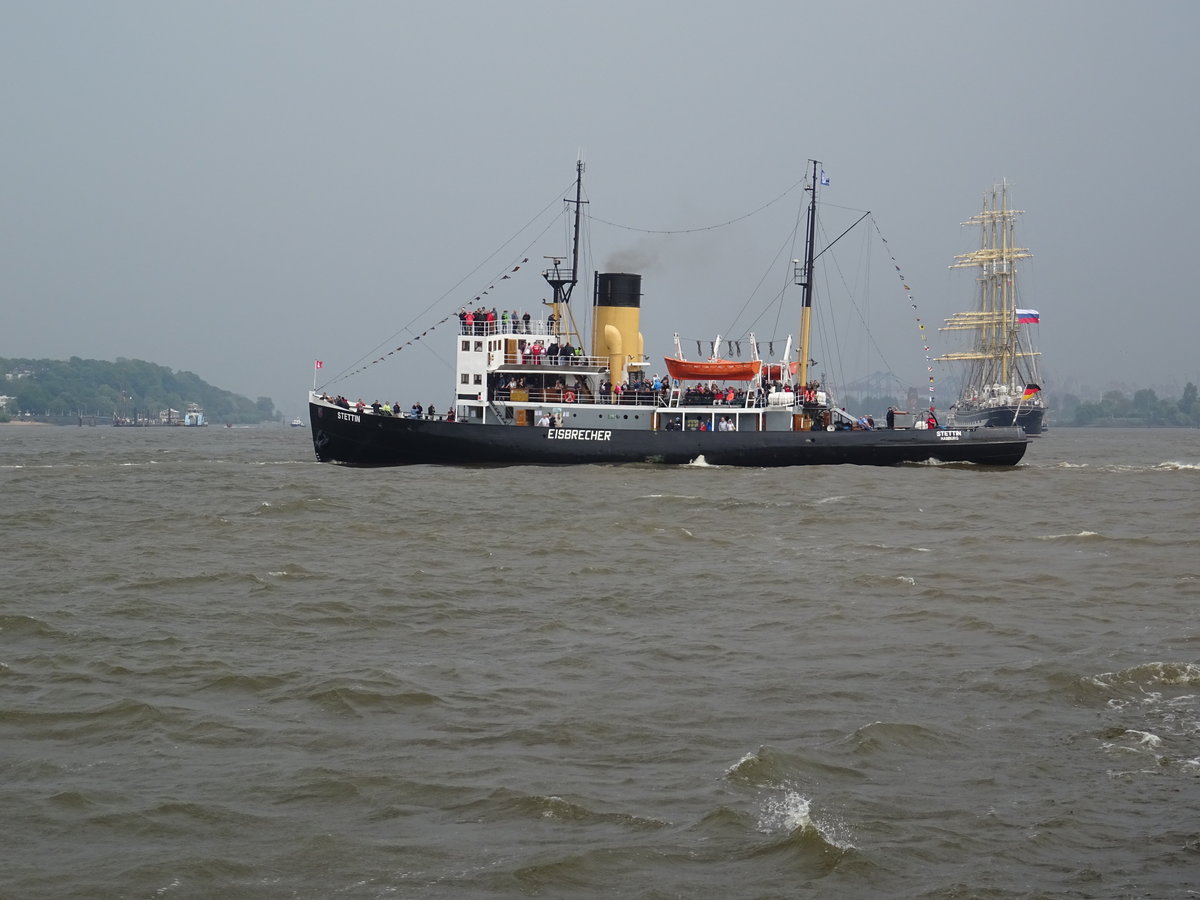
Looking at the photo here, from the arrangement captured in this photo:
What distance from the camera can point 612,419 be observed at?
44.7 metres

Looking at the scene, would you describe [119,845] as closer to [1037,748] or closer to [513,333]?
[1037,748]

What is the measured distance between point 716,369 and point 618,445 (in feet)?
14.8

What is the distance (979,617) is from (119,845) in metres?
11.5

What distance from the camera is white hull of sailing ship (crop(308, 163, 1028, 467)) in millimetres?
43812

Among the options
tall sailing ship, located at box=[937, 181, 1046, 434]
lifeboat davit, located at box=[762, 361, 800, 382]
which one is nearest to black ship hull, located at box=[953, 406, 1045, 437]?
tall sailing ship, located at box=[937, 181, 1046, 434]

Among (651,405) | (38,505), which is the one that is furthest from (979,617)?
(651,405)

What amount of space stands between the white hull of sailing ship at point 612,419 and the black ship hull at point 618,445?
0.03 meters

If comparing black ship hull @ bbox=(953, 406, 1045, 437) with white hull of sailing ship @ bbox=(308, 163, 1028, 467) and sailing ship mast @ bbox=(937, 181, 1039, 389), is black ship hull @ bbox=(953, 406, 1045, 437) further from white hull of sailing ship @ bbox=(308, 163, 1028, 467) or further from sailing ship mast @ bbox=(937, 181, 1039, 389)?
white hull of sailing ship @ bbox=(308, 163, 1028, 467)

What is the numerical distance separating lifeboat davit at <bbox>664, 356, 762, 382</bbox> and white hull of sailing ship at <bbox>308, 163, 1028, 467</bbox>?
0.15 feet

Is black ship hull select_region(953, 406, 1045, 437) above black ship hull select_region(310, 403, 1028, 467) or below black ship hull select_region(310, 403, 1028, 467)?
above

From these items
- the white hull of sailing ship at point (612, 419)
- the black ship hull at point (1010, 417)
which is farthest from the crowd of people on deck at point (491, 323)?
the black ship hull at point (1010, 417)

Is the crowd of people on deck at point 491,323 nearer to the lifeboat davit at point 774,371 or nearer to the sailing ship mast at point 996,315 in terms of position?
the lifeboat davit at point 774,371

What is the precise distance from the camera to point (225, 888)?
8.35 m

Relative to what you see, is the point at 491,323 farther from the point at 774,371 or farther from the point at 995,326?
the point at 995,326
